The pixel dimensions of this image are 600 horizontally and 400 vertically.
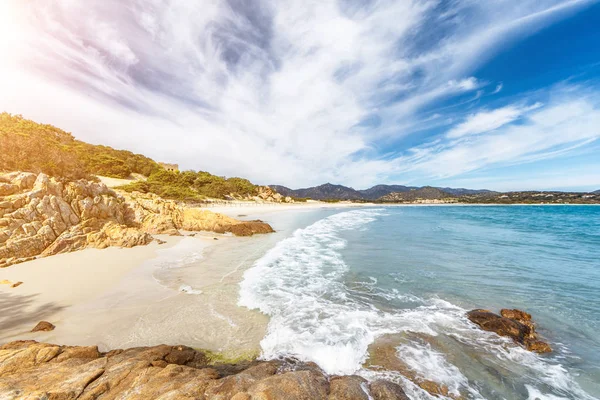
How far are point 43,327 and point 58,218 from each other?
9886mm

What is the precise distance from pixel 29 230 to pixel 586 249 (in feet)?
122

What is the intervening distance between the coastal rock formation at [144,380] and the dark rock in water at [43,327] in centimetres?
131

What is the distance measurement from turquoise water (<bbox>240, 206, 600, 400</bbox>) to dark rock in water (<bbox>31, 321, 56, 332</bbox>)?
17.0 ft

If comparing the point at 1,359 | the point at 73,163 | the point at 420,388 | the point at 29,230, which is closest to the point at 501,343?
the point at 420,388

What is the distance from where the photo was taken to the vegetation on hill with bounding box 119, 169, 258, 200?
3747 cm

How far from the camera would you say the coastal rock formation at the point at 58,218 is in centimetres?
1065

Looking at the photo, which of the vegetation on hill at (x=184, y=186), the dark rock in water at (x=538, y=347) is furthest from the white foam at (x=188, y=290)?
the vegetation on hill at (x=184, y=186)

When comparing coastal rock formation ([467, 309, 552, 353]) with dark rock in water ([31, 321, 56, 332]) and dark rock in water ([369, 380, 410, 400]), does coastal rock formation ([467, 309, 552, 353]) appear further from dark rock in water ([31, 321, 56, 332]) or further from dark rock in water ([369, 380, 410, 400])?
dark rock in water ([31, 321, 56, 332])

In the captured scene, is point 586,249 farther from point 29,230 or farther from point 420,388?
point 29,230

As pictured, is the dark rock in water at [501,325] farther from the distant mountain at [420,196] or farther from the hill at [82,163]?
the distant mountain at [420,196]

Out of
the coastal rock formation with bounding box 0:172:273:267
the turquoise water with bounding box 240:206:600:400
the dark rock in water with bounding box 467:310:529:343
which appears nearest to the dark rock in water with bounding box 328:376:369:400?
the turquoise water with bounding box 240:206:600:400

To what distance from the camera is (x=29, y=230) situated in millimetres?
11070

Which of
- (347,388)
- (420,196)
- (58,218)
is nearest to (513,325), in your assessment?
(347,388)

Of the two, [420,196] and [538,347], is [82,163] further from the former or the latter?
[420,196]
